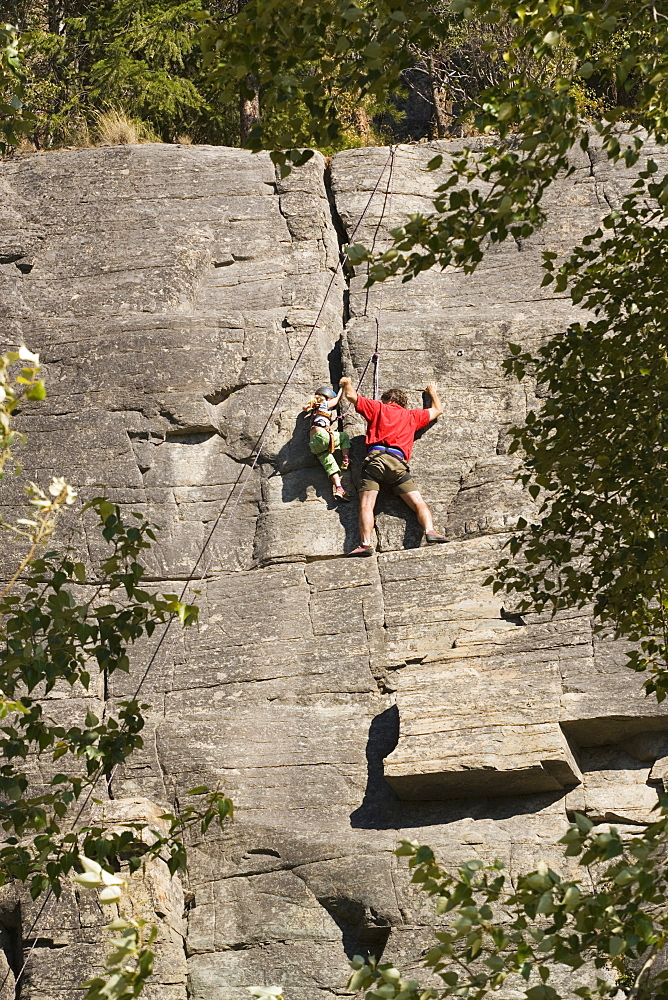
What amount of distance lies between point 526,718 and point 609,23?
5868 mm

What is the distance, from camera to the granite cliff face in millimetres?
9328

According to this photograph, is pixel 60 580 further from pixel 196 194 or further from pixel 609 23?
pixel 196 194

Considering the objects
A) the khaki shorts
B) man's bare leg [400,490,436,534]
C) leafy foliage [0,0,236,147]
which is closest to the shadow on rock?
man's bare leg [400,490,436,534]

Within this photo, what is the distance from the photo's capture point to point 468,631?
10.4m

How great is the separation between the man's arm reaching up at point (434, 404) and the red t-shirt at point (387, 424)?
316 mm

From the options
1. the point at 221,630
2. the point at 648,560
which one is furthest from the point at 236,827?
the point at 648,560

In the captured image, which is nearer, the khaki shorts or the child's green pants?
the khaki shorts

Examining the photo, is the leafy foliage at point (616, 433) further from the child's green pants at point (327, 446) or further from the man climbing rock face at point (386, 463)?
the child's green pants at point (327, 446)

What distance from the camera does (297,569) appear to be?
11.1 meters

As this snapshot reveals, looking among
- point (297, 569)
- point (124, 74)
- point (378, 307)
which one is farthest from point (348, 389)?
point (124, 74)

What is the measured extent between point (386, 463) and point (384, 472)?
89 millimetres

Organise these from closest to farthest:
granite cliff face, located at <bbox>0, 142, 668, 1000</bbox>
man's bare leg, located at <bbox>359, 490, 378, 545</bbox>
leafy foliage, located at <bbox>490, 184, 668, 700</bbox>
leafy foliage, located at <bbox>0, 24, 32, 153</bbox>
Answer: leafy foliage, located at <bbox>0, 24, 32, 153</bbox> < leafy foliage, located at <bbox>490, 184, 668, 700</bbox> < granite cliff face, located at <bbox>0, 142, 668, 1000</bbox> < man's bare leg, located at <bbox>359, 490, 378, 545</bbox>

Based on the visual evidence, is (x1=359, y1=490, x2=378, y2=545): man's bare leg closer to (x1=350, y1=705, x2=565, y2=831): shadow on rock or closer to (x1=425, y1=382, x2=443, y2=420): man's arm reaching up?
(x1=425, y1=382, x2=443, y2=420): man's arm reaching up

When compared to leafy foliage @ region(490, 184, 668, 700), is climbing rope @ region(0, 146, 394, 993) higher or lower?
lower
